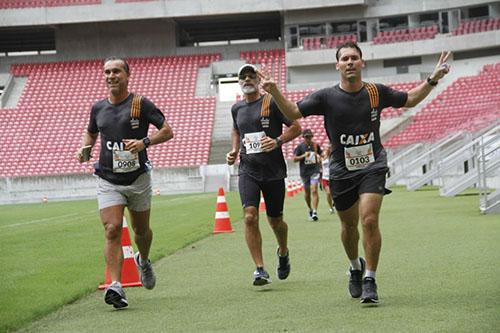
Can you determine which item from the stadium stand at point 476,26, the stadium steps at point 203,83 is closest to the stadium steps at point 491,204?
the stadium stand at point 476,26

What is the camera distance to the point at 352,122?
28.2 feet

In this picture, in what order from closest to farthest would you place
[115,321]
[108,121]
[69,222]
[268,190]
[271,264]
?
[115,321], [108,121], [268,190], [271,264], [69,222]

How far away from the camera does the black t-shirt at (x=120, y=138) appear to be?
30.4 ft

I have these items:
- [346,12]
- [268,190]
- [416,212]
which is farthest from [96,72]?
[268,190]

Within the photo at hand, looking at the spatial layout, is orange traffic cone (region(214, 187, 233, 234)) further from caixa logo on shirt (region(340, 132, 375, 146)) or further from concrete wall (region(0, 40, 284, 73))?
concrete wall (region(0, 40, 284, 73))

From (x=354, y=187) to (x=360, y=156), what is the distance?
0.28 metres

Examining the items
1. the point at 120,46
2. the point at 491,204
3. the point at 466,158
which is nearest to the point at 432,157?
the point at 466,158

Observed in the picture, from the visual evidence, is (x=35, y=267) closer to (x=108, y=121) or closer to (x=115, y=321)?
(x=108, y=121)

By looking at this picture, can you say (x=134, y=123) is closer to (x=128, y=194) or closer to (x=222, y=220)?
(x=128, y=194)

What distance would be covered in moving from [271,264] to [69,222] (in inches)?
523

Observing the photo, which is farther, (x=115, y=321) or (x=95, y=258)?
(x=95, y=258)

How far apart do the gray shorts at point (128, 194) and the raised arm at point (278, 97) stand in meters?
1.64

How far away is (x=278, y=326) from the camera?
7172 mm

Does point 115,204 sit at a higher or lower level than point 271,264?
higher
